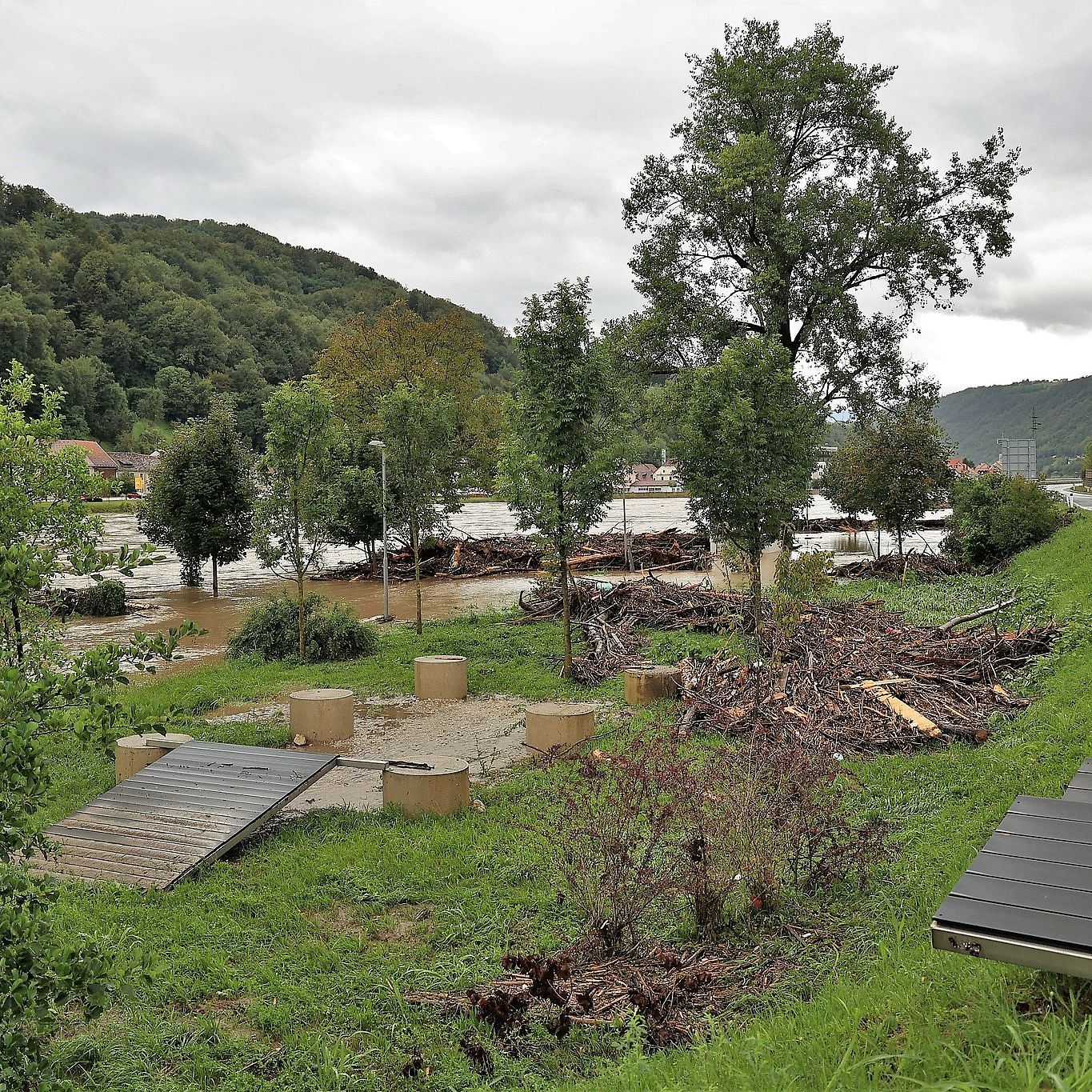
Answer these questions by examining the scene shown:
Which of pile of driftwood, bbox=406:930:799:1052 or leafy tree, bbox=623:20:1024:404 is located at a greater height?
leafy tree, bbox=623:20:1024:404

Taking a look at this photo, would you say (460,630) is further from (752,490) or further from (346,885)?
(346,885)

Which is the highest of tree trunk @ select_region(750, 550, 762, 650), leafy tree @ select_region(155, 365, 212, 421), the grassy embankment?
leafy tree @ select_region(155, 365, 212, 421)

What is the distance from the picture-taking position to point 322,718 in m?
11.1

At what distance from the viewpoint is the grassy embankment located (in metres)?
3.26

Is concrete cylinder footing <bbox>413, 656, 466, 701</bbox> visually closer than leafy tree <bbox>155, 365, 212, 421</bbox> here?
Yes

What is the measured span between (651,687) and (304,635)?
7.54m

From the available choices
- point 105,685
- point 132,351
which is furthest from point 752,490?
point 132,351

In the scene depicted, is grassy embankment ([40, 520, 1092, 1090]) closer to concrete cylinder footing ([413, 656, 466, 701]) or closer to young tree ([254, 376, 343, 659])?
concrete cylinder footing ([413, 656, 466, 701])

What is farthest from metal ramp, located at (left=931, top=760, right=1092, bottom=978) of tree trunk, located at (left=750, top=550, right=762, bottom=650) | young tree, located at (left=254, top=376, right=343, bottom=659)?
young tree, located at (left=254, top=376, right=343, bottom=659)

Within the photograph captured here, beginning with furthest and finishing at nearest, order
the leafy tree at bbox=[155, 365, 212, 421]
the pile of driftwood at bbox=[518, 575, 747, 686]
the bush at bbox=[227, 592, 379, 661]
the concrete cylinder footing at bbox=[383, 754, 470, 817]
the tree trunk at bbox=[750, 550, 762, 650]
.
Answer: the leafy tree at bbox=[155, 365, 212, 421]
the bush at bbox=[227, 592, 379, 661]
the pile of driftwood at bbox=[518, 575, 747, 686]
the tree trunk at bbox=[750, 550, 762, 650]
the concrete cylinder footing at bbox=[383, 754, 470, 817]

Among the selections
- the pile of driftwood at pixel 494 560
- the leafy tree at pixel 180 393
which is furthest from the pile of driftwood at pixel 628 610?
the leafy tree at pixel 180 393

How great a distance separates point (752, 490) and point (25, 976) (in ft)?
46.9

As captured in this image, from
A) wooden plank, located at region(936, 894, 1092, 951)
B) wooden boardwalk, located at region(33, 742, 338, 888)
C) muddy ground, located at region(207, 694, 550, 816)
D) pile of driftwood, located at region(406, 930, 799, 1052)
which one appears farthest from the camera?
muddy ground, located at region(207, 694, 550, 816)

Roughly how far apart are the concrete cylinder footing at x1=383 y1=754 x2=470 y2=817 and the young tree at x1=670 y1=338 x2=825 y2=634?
27.3ft
